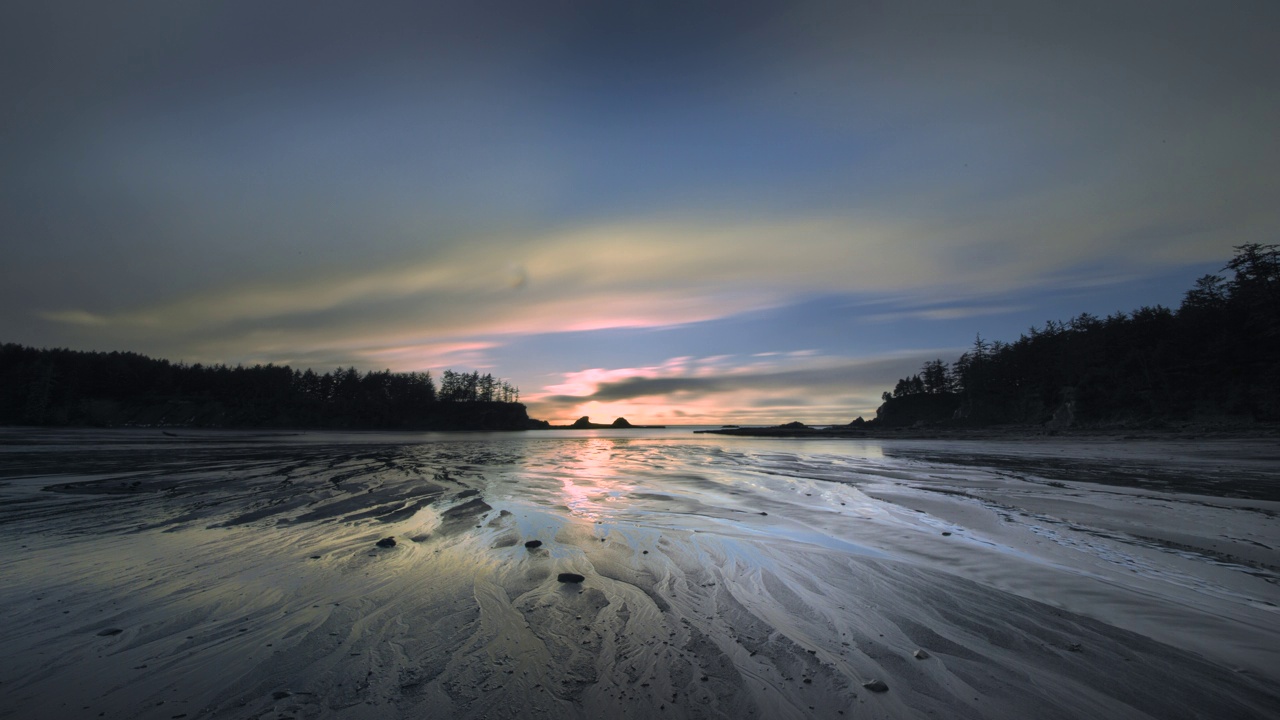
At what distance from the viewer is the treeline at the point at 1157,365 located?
145ft

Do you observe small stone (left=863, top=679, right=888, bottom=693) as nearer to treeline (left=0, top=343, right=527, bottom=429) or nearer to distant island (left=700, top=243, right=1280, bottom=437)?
distant island (left=700, top=243, right=1280, bottom=437)

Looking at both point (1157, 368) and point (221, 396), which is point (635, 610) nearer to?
point (1157, 368)

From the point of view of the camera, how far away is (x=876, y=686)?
342cm

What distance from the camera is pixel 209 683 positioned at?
3.32m

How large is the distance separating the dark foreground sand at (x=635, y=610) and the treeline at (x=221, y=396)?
12274cm

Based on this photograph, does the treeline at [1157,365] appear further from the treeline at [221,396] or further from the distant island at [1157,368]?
the treeline at [221,396]

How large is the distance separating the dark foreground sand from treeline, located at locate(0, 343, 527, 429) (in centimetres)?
12274

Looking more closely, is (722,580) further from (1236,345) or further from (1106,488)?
(1236,345)

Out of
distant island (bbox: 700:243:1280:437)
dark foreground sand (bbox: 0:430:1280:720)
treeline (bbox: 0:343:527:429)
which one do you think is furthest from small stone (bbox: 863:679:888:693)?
treeline (bbox: 0:343:527:429)

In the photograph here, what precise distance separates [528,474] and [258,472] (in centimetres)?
999

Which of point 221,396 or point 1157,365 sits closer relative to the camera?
point 1157,365

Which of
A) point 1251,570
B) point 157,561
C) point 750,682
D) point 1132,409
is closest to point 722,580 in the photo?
point 750,682

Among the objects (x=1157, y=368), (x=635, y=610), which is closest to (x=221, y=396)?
(x=635, y=610)

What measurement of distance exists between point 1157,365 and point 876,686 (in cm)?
7719
